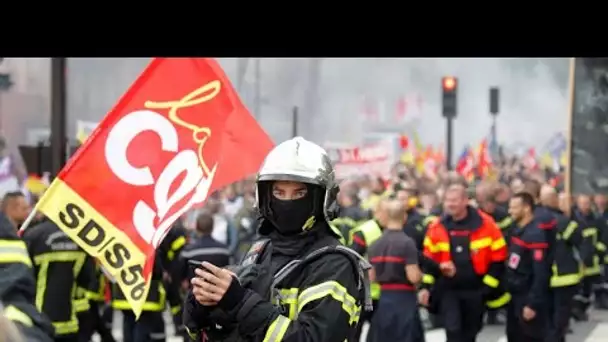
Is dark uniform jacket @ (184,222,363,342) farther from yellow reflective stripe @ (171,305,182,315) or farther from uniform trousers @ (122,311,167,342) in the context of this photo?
yellow reflective stripe @ (171,305,182,315)

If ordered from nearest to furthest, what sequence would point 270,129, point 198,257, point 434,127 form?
point 198,257 → point 270,129 → point 434,127

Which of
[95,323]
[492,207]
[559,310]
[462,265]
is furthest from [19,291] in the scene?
[492,207]

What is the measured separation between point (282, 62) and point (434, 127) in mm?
11719

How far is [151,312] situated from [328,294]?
6620 millimetres

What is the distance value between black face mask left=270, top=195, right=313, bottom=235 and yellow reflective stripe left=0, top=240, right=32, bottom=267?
0.90m

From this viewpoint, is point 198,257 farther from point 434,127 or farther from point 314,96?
point 434,127

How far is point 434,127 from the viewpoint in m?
57.1

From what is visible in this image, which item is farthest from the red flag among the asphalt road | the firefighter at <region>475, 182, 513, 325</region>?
the asphalt road

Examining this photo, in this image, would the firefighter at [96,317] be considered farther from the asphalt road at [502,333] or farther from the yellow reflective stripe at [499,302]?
the yellow reflective stripe at [499,302]

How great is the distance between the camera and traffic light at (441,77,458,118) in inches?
940

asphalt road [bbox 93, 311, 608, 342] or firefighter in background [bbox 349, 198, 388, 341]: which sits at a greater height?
firefighter in background [bbox 349, 198, 388, 341]

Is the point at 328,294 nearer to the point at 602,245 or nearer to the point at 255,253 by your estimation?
the point at 255,253
